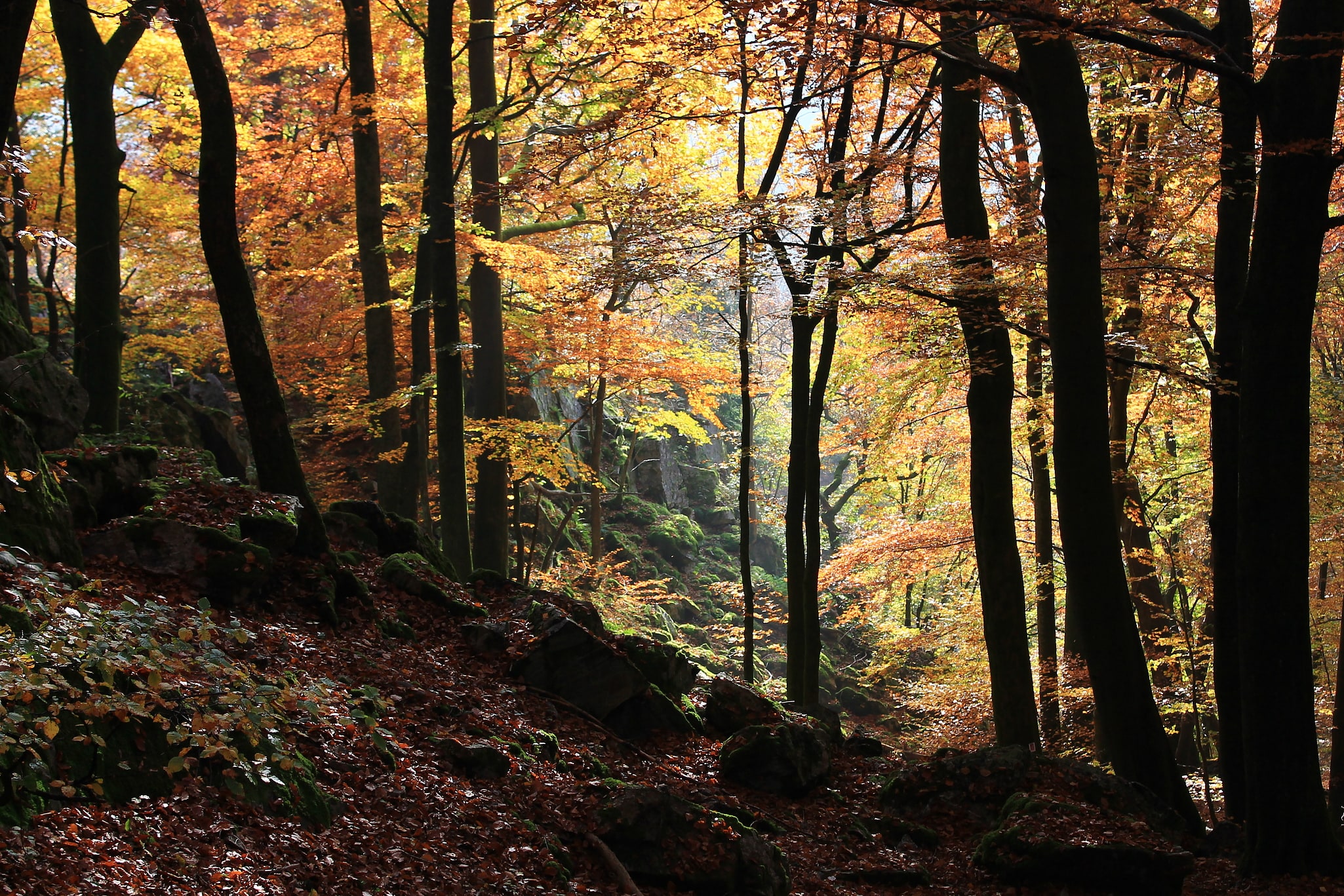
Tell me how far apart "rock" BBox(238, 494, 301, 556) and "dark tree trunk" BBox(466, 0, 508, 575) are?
4.50m

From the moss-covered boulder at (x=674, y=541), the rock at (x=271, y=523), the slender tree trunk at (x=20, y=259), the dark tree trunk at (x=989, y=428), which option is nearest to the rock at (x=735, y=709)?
the dark tree trunk at (x=989, y=428)

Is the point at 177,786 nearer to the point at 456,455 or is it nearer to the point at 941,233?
the point at 456,455

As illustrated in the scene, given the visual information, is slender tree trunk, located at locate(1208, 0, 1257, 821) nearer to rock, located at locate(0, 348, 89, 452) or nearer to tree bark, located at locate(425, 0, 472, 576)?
tree bark, located at locate(425, 0, 472, 576)

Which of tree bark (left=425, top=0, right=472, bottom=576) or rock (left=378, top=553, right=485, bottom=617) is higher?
tree bark (left=425, top=0, right=472, bottom=576)

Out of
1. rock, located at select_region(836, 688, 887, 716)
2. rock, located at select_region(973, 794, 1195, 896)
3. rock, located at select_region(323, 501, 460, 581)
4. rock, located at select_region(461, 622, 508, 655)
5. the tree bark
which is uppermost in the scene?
the tree bark

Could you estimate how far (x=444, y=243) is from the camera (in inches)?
365

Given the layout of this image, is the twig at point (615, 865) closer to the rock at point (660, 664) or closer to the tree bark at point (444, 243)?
the rock at point (660, 664)

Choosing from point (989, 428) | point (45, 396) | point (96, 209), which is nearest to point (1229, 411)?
point (989, 428)

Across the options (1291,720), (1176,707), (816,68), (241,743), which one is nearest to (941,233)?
(816,68)

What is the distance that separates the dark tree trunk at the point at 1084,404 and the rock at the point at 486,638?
4337 mm

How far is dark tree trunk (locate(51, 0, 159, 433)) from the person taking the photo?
8398mm

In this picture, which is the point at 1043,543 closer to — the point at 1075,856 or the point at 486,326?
the point at 1075,856

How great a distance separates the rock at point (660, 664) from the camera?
26.5 ft

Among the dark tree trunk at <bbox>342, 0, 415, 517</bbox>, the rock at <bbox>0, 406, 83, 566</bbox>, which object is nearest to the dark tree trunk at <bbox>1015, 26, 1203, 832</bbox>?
the rock at <bbox>0, 406, 83, 566</bbox>
